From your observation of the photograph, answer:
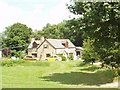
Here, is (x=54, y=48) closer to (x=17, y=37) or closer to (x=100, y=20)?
(x=17, y=37)

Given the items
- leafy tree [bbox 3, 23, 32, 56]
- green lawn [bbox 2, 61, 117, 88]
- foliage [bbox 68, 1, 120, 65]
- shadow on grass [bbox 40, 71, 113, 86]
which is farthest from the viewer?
leafy tree [bbox 3, 23, 32, 56]

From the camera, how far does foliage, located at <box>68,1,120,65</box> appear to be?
14.4 meters

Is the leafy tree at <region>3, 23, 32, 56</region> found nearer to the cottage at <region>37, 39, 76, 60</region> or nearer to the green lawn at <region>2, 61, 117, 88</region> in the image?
the cottage at <region>37, 39, 76, 60</region>

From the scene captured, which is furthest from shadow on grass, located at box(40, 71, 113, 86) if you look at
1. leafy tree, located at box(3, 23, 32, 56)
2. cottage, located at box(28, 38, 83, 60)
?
leafy tree, located at box(3, 23, 32, 56)

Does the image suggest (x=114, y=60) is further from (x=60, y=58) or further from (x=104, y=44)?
(x=60, y=58)

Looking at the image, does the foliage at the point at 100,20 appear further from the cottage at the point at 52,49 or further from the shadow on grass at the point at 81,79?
the cottage at the point at 52,49

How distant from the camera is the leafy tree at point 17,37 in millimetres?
59875

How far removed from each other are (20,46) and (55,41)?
9.09m

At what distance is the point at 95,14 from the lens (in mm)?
15078

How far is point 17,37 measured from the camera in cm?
6138

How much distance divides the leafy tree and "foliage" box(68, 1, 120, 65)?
137ft

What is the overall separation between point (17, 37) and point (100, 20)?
47.9 meters

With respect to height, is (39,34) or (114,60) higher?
(39,34)

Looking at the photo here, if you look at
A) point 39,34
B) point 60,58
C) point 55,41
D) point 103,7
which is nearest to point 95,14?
point 103,7
